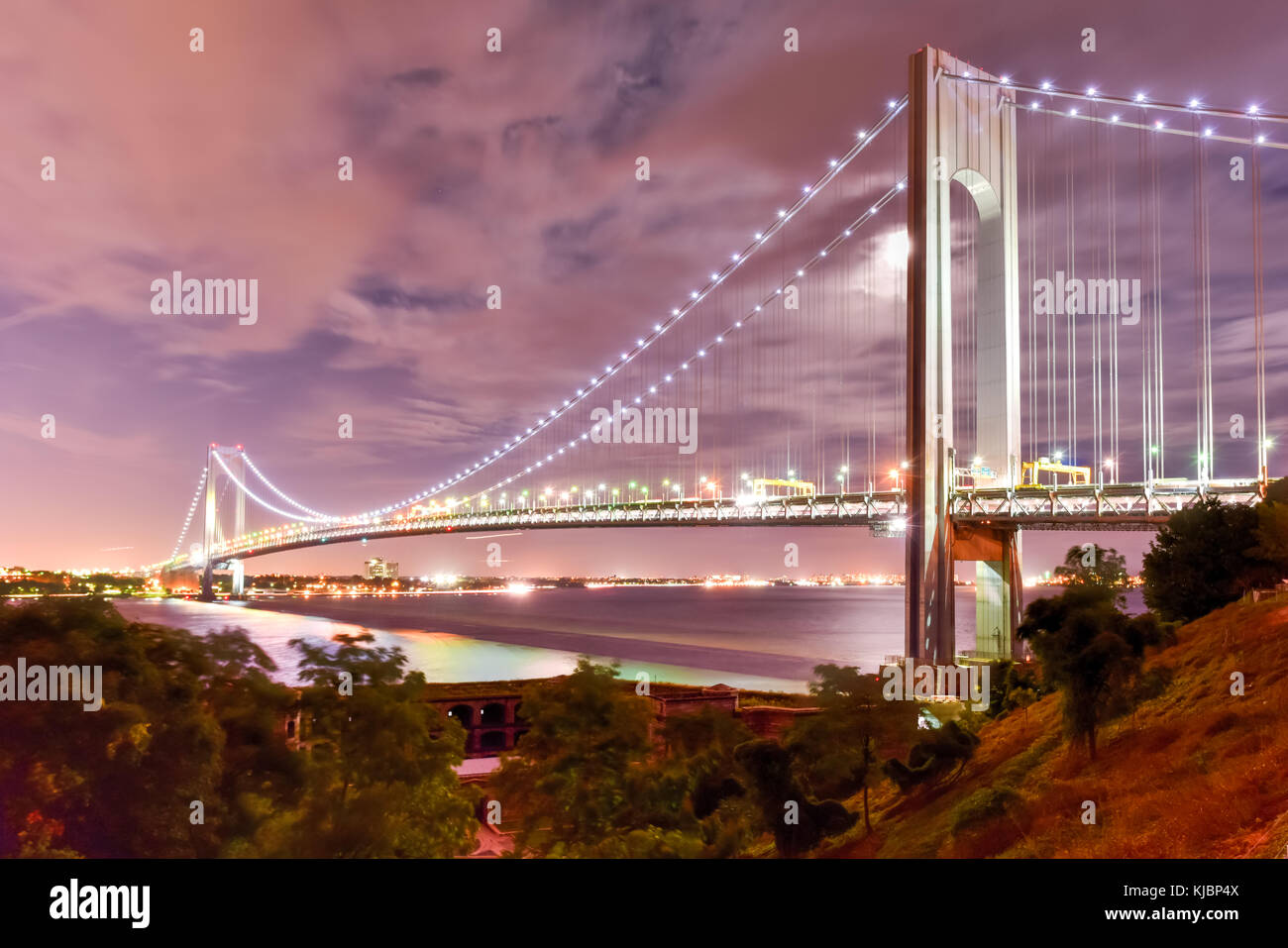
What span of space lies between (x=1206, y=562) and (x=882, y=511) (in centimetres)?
1079

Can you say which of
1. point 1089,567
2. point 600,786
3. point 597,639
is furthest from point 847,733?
point 597,639

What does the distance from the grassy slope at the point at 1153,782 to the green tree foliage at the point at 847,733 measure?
0.71 metres

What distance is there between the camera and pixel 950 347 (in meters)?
21.0

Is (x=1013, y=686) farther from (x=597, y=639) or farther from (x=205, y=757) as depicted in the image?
(x=597, y=639)

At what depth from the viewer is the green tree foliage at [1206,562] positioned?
51.4 feet

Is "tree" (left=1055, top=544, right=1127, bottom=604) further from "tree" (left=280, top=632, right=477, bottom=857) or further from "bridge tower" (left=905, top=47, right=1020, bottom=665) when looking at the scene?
"tree" (left=280, top=632, right=477, bottom=857)

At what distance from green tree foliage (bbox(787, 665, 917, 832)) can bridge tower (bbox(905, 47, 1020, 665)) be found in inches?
270

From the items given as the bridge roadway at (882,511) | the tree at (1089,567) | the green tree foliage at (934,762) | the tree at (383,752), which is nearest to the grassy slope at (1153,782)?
the green tree foliage at (934,762)

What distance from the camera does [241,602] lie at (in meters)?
85.9

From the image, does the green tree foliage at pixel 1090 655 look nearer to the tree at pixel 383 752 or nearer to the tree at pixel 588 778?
the tree at pixel 588 778

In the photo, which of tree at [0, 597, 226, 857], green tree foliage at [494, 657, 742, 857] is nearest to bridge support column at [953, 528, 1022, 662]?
green tree foliage at [494, 657, 742, 857]

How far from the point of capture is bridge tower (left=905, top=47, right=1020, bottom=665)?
20422mm
